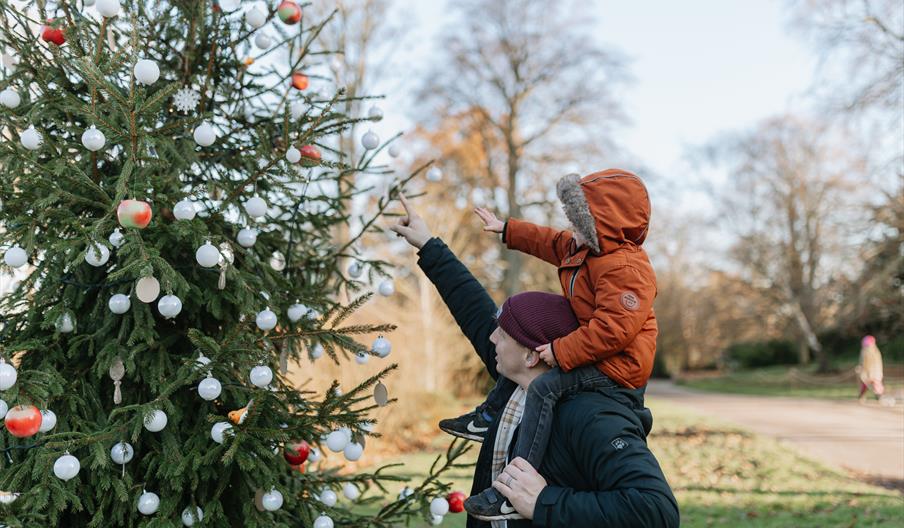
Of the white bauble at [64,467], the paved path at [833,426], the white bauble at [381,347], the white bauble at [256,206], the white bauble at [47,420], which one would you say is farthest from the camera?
the paved path at [833,426]

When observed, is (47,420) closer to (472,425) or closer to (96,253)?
(96,253)

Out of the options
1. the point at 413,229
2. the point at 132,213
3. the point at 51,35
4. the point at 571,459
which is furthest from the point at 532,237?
the point at 51,35

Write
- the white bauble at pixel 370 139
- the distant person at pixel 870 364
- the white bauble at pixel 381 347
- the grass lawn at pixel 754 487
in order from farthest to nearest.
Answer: the distant person at pixel 870 364, the grass lawn at pixel 754 487, the white bauble at pixel 370 139, the white bauble at pixel 381 347

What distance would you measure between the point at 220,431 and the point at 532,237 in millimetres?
1291

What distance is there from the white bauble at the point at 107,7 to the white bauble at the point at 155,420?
1382mm

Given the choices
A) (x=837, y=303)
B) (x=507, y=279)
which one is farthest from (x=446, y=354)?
(x=837, y=303)

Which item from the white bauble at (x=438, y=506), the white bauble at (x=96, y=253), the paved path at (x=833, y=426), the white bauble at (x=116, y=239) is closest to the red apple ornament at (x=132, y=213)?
the white bauble at (x=96, y=253)

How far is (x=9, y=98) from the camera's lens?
2.77 m

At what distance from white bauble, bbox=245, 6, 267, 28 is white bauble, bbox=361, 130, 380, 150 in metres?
0.67

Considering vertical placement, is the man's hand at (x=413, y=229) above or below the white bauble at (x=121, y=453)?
above

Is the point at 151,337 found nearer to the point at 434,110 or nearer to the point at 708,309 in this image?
the point at 434,110

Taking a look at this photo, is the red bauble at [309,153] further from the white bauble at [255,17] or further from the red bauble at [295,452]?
the red bauble at [295,452]

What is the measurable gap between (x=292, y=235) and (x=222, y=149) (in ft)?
1.72

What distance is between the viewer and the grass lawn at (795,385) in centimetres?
1959
